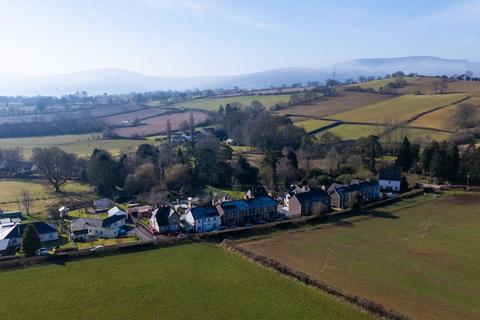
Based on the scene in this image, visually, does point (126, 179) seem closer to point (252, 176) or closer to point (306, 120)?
point (252, 176)

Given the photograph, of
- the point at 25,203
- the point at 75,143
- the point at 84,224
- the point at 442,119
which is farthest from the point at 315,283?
the point at 75,143

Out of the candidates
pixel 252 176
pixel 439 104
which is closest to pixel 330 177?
pixel 252 176

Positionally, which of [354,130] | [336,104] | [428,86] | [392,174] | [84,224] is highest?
[428,86]

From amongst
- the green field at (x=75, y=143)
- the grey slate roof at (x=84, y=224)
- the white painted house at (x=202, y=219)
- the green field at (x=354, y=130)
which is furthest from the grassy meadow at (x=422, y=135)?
the grey slate roof at (x=84, y=224)

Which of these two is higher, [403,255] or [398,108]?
[398,108]

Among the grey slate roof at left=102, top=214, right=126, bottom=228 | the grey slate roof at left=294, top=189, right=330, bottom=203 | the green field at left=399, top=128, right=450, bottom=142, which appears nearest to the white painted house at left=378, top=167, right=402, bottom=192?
the grey slate roof at left=294, top=189, right=330, bottom=203

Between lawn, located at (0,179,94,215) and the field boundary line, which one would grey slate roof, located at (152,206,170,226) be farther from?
lawn, located at (0,179,94,215)

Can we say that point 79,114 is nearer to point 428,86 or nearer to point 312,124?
point 312,124

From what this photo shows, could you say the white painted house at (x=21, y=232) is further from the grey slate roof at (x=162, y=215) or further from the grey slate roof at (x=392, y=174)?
the grey slate roof at (x=392, y=174)
